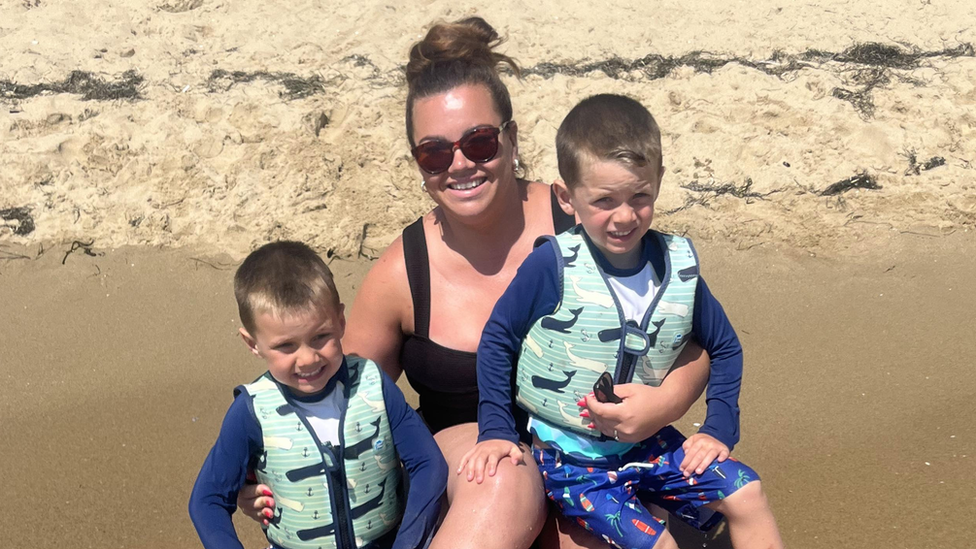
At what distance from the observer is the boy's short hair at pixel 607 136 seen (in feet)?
8.04

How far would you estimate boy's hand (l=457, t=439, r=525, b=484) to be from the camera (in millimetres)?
2658

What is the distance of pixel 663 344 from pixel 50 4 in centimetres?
556

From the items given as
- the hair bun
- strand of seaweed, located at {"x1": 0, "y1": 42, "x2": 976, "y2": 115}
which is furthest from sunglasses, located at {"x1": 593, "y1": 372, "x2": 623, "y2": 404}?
strand of seaweed, located at {"x1": 0, "y1": 42, "x2": 976, "y2": 115}

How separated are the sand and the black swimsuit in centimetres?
98

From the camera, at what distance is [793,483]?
12.1 feet

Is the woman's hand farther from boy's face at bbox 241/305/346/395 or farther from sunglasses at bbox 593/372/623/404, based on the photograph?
sunglasses at bbox 593/372/623/404

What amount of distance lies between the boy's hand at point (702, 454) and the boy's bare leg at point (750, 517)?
0.10 meters

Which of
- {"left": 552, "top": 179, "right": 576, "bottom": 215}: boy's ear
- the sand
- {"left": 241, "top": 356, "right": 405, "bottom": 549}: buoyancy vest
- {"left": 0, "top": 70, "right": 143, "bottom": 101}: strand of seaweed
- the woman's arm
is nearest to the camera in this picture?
{"left": 241, "top": 356, "right": 405, "bottom": 549}: buoyancy vest

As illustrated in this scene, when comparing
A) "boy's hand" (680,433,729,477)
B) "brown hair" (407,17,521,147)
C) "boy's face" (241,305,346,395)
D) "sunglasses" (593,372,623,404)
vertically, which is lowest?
"boy's hand" (680,433,729,477)

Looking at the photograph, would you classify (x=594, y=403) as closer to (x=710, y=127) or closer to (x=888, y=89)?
(x=710, y=127)

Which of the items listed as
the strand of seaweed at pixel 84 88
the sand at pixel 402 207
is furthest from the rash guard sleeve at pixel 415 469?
the strand of seaweed at pixel 84 88

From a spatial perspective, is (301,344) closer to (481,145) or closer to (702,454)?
(481,145)

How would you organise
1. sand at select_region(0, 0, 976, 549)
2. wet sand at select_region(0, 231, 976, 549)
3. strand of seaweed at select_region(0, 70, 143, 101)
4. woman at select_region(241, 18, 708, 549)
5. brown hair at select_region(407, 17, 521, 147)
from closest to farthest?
woman at select_region(241, 18, 708, 549), brown hair at select_region(407, 17, 521, 147), wet sand at select_region(0, 231, 976, 549), sand at select_region(0, 0, 976, 549), strand of seaweed at select_region(0, 70, 143, 101)

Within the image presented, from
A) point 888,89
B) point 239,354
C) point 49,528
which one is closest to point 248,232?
point 239,354
